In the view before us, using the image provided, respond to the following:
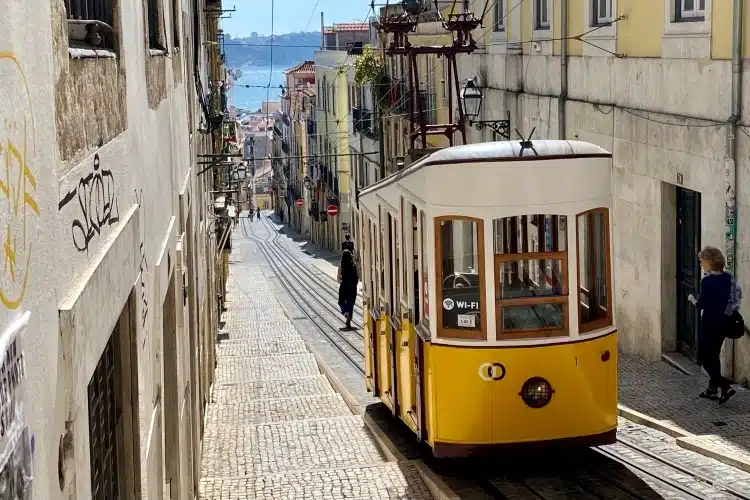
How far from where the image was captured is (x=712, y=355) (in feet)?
33.9

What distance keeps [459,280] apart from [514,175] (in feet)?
2.59

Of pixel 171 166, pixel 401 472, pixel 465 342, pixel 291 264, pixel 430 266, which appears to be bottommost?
pixel 291 264

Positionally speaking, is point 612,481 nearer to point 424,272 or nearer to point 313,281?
point 424,272

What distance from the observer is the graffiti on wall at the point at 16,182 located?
2090 mm

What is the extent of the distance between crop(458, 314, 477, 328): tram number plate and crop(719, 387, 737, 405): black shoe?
129 inches

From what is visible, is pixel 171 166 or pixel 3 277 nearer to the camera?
pixel 3 277

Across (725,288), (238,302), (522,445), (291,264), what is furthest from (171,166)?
(291,264)

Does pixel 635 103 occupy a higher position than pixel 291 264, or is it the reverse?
pixel 635 103

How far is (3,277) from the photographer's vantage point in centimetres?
206

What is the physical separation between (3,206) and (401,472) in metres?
7.53

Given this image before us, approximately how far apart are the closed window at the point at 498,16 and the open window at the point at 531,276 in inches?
575

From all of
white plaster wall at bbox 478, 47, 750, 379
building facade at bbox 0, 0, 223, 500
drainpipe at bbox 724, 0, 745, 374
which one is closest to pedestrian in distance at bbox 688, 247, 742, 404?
white plaster wall at bbox 478, 47, 750, 379

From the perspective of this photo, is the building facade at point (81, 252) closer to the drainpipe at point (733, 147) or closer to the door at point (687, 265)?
the drainpipe at point (733, 147)

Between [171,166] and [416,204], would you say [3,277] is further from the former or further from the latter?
[416,204]
